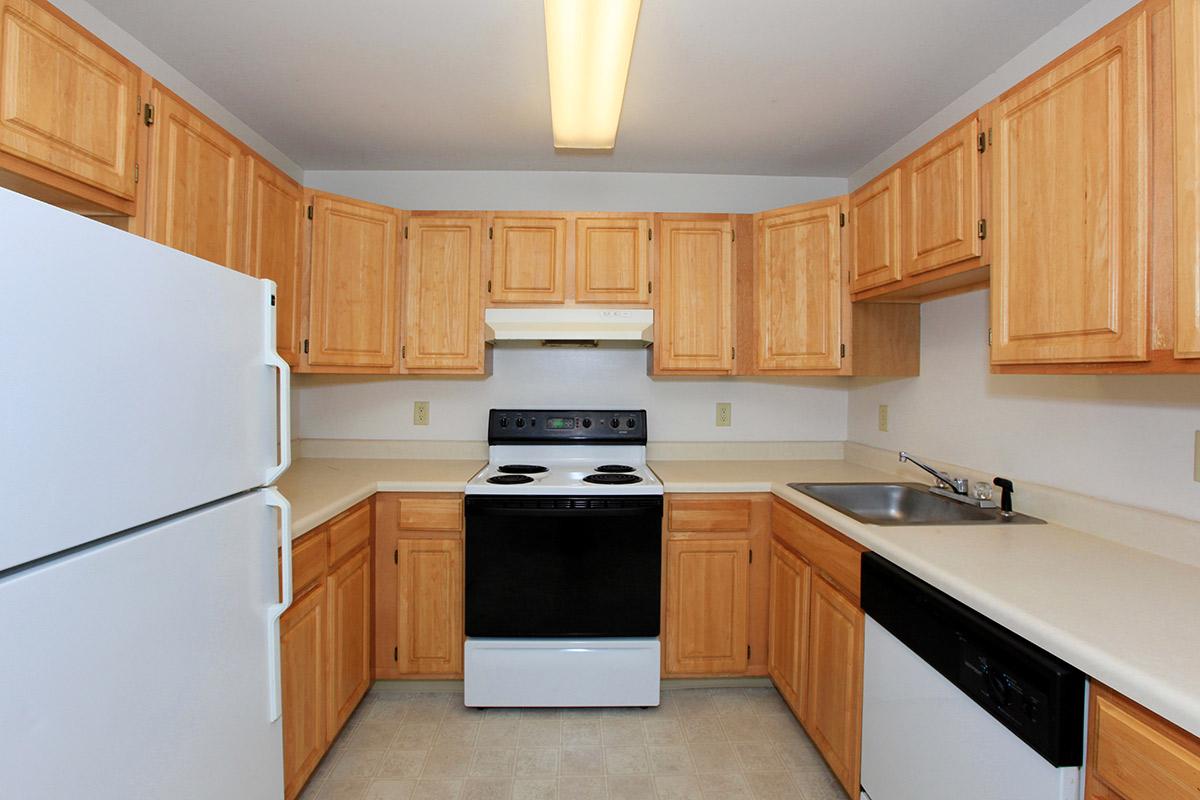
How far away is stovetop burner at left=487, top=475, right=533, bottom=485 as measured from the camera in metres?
2.23

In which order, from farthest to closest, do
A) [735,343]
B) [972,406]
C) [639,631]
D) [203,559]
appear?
[735,343] < [639,631] < [972,406] < [203,559]

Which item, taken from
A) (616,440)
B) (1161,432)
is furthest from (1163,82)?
(616,440)

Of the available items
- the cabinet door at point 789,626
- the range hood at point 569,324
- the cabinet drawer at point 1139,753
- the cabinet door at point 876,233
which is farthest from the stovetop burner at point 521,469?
the cabinet drawer at point 1139,753

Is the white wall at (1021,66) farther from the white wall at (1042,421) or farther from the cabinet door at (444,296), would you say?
the cabinet door at (444,296)

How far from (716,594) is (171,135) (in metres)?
2.37

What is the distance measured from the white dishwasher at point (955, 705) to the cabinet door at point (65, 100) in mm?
2142

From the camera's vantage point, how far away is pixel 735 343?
8.03 feet

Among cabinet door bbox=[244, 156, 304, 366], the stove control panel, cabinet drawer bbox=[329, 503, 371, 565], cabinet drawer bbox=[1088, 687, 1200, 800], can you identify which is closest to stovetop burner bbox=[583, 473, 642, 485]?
the stove control panel

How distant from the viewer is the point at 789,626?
2053 millimetres

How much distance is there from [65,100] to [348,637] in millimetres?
1731

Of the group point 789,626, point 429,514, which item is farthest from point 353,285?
point 789,626

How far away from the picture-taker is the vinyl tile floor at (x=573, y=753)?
173cm

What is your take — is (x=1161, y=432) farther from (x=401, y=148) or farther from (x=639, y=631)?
(x=401, y=148)

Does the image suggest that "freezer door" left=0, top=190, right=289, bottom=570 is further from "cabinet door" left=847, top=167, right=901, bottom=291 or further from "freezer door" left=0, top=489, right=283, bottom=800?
"cabinet door" left=847, top=167, right=901, bottom=291
